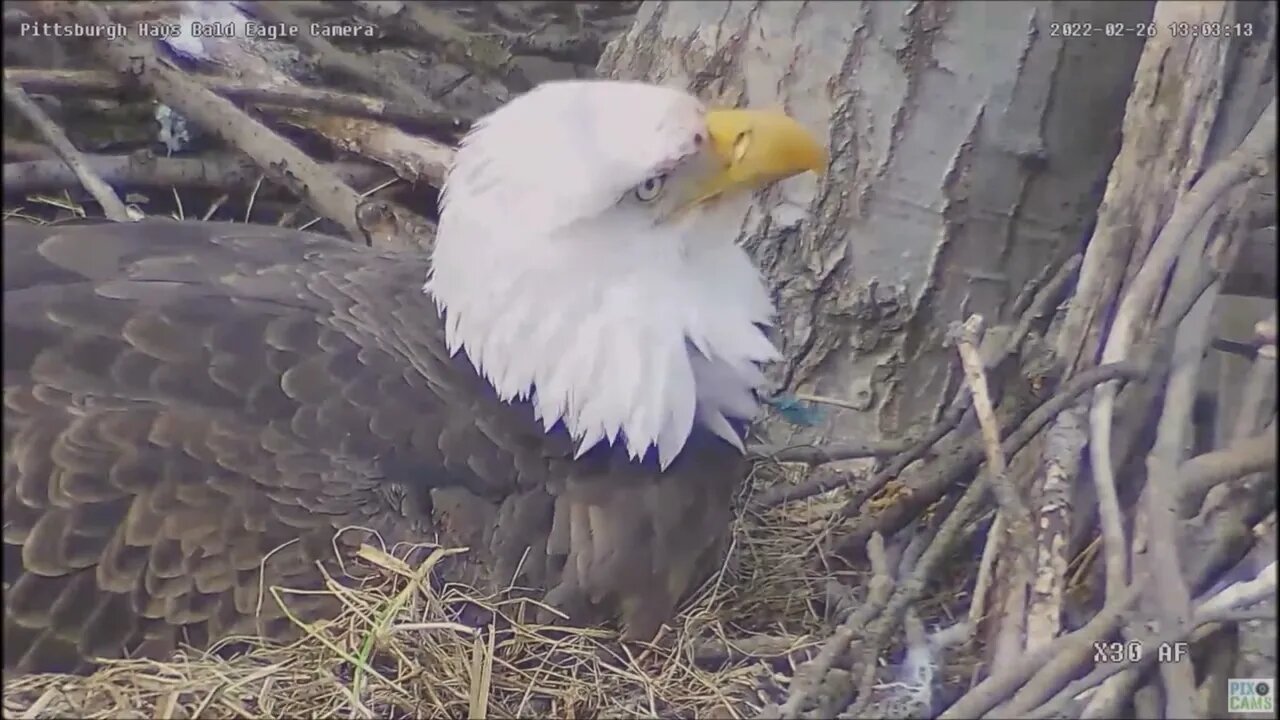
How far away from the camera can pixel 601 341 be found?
1.54 m

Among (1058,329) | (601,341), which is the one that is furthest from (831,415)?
(601,341)

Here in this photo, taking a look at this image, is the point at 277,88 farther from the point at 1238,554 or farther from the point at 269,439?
the point at 1238,554

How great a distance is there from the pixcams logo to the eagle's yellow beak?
0.71 m

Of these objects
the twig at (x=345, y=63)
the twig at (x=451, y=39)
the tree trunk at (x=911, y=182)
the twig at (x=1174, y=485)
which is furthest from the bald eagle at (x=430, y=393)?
the twig at (x=451, y=39)

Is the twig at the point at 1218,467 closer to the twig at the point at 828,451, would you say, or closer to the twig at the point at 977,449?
the twig at the point at 977,449

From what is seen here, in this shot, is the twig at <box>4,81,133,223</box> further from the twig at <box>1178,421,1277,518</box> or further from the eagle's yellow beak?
the twig at <box>1178,421,1277,518</box>

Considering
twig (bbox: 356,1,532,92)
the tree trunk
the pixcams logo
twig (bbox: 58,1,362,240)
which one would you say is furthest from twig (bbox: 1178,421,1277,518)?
twig (bbox: 356,1,532,92)

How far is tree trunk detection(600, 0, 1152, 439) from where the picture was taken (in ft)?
6.06

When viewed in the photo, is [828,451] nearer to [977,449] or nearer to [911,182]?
[977,449]

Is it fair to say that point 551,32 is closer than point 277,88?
No

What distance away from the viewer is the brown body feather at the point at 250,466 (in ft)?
4.54

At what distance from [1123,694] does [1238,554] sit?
0.14 meters

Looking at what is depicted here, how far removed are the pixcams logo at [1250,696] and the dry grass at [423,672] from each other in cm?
51

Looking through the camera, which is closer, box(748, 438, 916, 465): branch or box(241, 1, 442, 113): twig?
box(748, 438, 916, 465): branch
